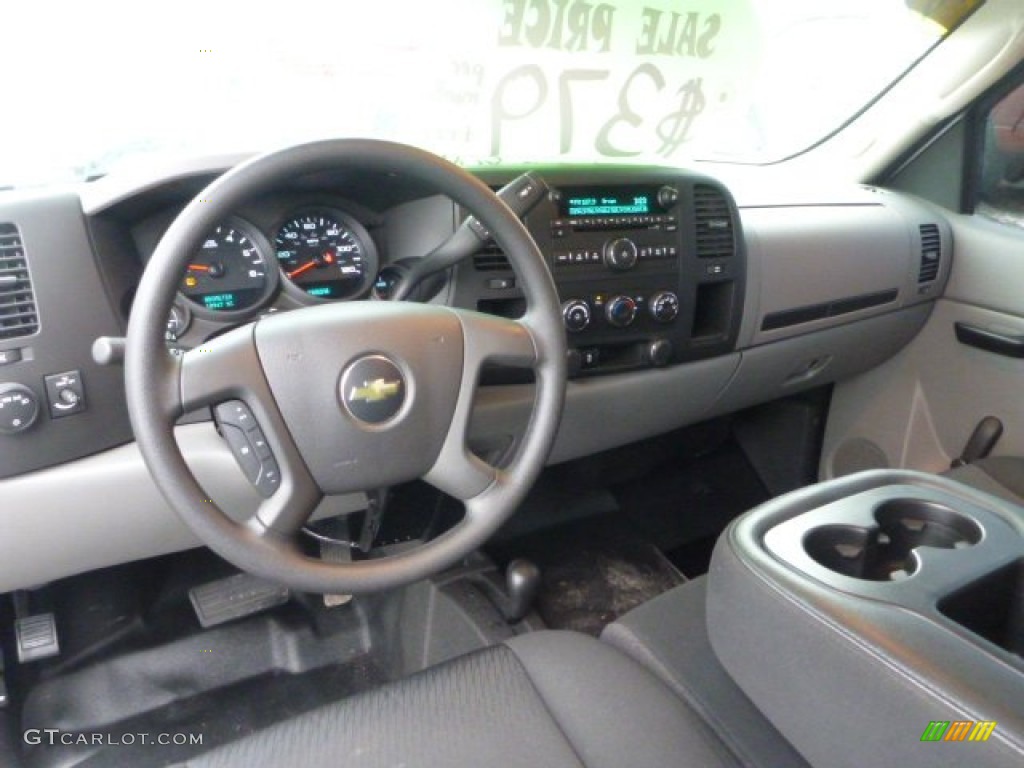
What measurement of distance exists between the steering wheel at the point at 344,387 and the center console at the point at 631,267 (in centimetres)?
32

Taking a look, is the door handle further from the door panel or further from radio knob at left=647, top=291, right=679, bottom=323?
radio knob at left=647, top=291, right=679, bottom=323

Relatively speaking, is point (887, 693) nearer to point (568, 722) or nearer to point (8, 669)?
point (568, 722)

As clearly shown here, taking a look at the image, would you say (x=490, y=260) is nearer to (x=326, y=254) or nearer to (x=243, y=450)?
(x=326, y=254)

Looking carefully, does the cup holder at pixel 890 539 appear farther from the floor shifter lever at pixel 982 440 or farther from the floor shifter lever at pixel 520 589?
the floor shifter lever at pixel 982 440

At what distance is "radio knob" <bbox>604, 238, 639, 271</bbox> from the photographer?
56.7 inches

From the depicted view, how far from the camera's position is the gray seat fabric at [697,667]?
0.92 meters

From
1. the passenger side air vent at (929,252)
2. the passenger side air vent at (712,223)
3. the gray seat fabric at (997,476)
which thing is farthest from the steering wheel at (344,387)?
the passenger side air vent at (929,252)

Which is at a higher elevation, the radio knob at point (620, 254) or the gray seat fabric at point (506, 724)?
the radio knob at point (620, 254)

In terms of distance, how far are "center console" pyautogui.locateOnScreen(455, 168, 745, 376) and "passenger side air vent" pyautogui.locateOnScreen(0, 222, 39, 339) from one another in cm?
61

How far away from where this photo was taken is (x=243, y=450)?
959 millimetres

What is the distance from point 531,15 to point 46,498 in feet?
3.99

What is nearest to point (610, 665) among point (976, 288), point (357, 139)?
point (357, 139)

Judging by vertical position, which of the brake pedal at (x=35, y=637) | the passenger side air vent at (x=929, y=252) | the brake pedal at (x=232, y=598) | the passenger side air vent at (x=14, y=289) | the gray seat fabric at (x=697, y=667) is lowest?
the brake pedal at (x=232, y=598)

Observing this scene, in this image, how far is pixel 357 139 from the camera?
90cm
